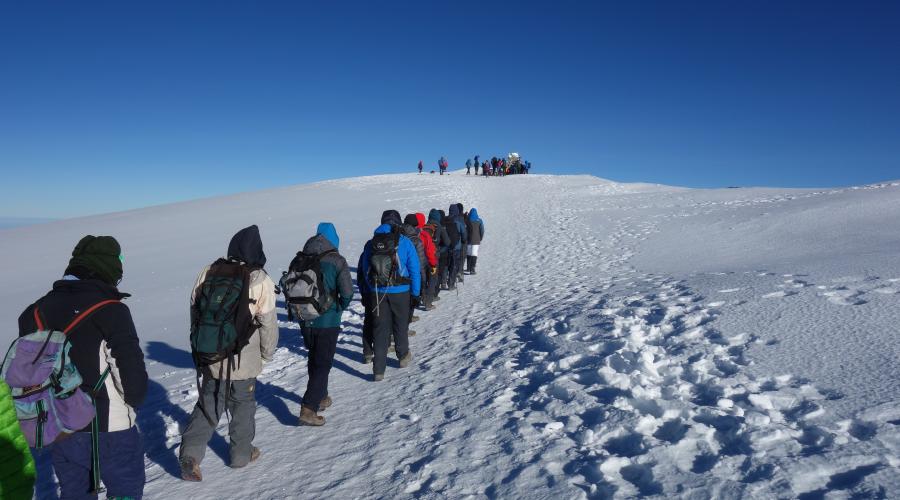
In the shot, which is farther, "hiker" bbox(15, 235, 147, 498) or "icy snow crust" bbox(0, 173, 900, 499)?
"icy snow crust" bbox(0, 173, 900, 499)

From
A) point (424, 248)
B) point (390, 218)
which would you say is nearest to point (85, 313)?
point (390, 218)

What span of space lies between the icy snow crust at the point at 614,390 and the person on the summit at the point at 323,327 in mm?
267

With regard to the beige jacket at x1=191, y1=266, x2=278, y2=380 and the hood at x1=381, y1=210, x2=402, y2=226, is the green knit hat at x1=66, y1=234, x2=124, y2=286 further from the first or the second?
the hood at x1=381, y1=210, x2=402, y2=226

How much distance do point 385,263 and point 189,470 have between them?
9.02ft

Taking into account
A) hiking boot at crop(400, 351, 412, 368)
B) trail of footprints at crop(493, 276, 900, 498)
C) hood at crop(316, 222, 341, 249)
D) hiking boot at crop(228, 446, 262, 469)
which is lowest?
hiking boot at crop(228, 446, 262, 469)

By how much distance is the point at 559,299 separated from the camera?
8430 millimetres

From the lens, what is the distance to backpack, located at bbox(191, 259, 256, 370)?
11.4 ft

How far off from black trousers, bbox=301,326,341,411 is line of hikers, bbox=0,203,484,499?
10mm

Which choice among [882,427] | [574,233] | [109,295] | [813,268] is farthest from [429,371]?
[574,233]

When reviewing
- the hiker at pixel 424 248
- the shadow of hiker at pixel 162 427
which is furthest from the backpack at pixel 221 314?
the hiker at pixel 424 248

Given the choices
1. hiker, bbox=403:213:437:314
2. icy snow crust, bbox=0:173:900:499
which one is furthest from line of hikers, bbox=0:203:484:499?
hiker, bbox=403:213:437:314

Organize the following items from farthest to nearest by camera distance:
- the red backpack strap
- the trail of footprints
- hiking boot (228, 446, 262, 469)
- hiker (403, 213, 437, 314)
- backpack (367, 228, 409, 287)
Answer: hiker (403, 213, 437, 314) → backpack (367, 228, 409, 287) → hiking boot (228, 446, 262, 469) → the trail of footprints → the red backpack strap

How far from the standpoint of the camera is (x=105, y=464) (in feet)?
9.02

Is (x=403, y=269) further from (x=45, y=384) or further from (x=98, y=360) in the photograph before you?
(x=45, y=384)
